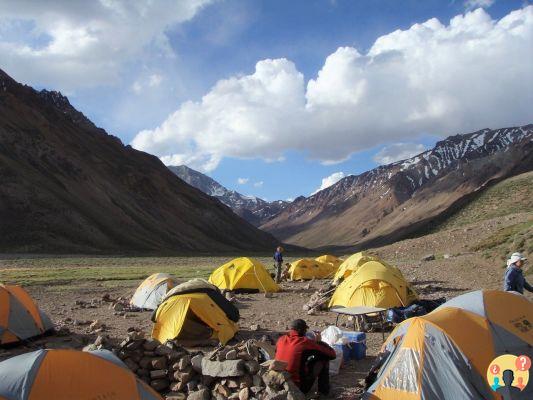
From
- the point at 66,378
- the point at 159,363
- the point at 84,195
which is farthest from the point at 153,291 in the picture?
the point at 84,195

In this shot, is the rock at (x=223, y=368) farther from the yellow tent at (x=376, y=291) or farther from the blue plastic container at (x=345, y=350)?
the yellow tent at (x=376, y=291)

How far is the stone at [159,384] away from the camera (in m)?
9.46

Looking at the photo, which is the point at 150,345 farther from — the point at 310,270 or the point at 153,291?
the point at 310,270

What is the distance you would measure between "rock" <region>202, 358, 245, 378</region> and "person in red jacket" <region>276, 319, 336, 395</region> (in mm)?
705

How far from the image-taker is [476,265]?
29000mm

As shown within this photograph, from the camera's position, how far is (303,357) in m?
8.80

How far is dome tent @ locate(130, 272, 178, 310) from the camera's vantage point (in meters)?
19.0

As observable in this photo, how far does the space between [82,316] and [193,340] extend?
670 centimetres

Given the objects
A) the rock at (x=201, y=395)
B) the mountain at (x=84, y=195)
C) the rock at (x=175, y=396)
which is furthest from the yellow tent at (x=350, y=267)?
the mountain at (x=84, y=195)

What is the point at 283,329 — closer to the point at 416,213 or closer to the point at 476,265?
the point at 476,265

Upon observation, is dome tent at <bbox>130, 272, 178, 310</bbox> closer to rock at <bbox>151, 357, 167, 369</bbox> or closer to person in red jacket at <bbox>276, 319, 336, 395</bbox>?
rock at <bbox>151, 357, 167, 369</bbox>

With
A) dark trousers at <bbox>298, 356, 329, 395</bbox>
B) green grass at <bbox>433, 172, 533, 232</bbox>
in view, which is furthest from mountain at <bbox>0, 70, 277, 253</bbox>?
dark trousers at <bbox>298, 356, 329, 395</bbox>

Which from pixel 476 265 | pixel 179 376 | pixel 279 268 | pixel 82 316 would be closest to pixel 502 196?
pixel 476 265

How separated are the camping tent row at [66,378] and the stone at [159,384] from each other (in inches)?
89.4
